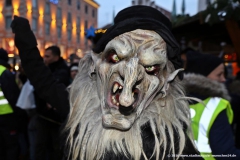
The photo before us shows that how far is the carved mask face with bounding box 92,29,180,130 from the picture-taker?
3.30ft

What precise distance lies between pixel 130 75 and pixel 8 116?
272 cm

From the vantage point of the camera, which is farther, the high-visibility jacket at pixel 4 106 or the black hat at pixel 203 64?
the high-visibility jacket at pixel 4 106

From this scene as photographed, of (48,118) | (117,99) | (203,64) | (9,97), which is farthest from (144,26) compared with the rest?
(48,118)

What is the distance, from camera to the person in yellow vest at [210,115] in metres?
1.46

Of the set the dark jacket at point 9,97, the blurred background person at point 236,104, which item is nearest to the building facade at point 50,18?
the dark jacket at point 9,97

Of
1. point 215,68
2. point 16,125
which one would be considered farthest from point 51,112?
point 215,68

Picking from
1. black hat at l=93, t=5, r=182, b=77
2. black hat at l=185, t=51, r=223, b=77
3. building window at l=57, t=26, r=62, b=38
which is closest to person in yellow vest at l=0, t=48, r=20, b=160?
building window at l=57, t=26, r=62, b=38

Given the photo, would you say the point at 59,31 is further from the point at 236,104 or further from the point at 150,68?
the point at 150,68

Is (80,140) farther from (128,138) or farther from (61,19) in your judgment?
(61,19)

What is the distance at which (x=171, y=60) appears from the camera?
3.80 ft

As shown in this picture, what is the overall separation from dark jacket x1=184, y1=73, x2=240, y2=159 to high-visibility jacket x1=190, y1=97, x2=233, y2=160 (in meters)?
0.02

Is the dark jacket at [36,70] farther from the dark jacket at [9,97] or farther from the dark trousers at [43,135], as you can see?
the dark trousers at [43,135]

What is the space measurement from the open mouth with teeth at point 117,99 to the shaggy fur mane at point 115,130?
9 cm

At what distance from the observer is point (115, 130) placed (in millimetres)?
1053
